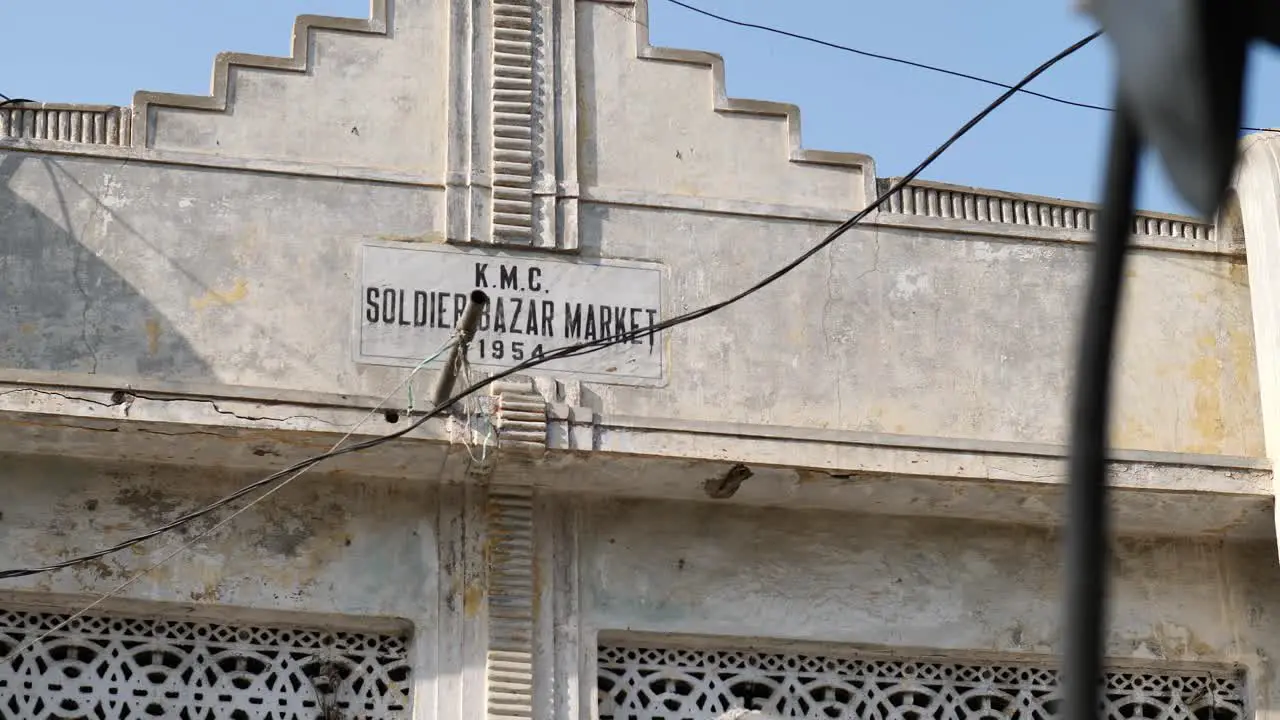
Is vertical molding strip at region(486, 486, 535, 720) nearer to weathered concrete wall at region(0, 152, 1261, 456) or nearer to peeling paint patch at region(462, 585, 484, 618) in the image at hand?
peeling paint patch at region(462, 585, 484, 618)

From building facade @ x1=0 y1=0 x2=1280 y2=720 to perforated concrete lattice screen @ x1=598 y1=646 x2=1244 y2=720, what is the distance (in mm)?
22

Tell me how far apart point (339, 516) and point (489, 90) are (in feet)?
7.57

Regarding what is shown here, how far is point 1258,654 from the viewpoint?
1073cm

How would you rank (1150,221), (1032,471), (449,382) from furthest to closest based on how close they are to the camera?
(1150,221) → (1032,471) → (449,382)

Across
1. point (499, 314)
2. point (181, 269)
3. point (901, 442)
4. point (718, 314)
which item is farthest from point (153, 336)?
point (901, 442)

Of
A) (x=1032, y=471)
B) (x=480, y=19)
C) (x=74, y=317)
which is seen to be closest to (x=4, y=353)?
(x=74, y=317)

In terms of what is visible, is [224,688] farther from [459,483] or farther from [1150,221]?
[1150,221]

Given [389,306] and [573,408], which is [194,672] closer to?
[389,306]

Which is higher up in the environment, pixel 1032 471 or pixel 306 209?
pixel 306 209

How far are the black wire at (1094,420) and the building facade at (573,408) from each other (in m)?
7.57

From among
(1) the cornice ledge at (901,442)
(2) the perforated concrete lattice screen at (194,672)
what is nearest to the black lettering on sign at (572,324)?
(1) the cornice ledge at (901,442)

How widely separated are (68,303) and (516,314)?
2.12m

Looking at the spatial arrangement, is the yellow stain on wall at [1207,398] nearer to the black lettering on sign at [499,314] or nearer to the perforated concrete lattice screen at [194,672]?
the black lettering on sign at [499,314]

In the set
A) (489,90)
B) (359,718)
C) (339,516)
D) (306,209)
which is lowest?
(359,718)
